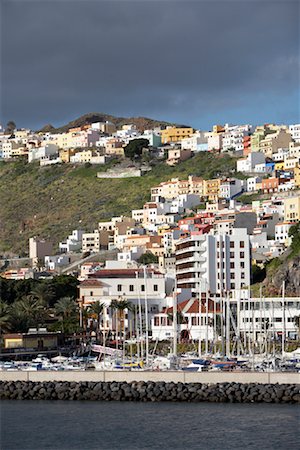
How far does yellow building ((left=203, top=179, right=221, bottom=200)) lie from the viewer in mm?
125000

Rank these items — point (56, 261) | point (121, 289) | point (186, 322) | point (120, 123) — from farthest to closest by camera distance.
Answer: point (120, 123)
point (56, 261)
point (121, 289)
point (186, 322)

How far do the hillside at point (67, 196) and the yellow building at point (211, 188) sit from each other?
6435mm

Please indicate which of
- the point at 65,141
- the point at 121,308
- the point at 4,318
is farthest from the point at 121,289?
the point at 65,141

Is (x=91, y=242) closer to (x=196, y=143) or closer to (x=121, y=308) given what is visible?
(x=196, y=143)

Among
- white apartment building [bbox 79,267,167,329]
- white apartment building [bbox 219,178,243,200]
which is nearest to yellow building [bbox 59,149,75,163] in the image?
white apartment building [bbox 219,178,243,200]

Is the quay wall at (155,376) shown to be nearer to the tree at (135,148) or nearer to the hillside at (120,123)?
the tree at (135,148)

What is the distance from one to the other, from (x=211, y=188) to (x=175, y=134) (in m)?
31.7

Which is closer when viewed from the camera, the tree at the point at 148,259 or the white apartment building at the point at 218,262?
the white apartment building at the point at 218,262

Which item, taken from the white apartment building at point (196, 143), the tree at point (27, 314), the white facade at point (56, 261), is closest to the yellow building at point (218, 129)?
the white apartment building at point (196, 143)

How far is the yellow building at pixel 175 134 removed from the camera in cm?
15562

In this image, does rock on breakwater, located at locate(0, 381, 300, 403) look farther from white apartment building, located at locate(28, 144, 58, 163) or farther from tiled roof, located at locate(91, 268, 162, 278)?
white apartment building, located at locate(28, 144, 58, 163)

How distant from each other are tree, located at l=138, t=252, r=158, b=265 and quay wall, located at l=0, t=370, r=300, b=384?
54255 mm

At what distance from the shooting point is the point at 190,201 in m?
124

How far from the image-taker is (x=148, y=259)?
103m
